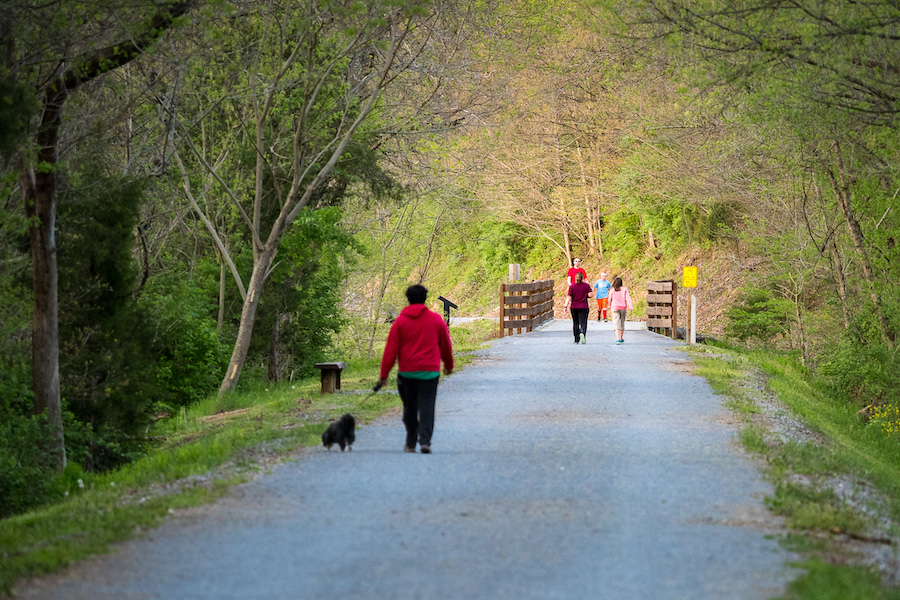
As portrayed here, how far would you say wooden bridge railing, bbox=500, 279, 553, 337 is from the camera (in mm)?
31250

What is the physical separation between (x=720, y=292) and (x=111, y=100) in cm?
2855

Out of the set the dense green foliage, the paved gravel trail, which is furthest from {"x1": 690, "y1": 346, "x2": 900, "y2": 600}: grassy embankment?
the dense green foliage

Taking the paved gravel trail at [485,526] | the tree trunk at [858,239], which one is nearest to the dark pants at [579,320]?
the tree trunk at [858,239]

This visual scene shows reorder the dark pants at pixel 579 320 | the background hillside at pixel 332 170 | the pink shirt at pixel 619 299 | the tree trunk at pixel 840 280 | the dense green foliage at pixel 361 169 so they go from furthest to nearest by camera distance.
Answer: the pink shirt at pixel 619 299 < the dark pants at pixel 579 320 < the tree trunk at pixel 840 280 < the dense green foliage at pixel 361 169 < the background hillside at pixel 332 170

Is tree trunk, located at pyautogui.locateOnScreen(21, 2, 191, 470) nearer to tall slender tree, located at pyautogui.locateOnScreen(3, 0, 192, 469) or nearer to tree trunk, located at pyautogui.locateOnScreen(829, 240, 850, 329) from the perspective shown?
tall slender tree, located at pyautogui.locateOnScreen(3, 0, 192, 469)

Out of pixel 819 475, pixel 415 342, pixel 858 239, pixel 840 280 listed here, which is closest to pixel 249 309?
pixel 415 342

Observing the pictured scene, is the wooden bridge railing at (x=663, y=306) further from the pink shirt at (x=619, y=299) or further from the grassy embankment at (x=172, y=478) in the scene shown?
the grassy embankment at (x=172, y=478)

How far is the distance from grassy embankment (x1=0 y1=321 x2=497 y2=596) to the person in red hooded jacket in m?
1.34

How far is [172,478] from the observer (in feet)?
31.8

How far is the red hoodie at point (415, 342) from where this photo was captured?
418 inches

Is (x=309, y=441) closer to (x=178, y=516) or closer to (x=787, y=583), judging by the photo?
(x=178, y=516)

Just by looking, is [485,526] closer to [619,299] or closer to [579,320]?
[579,320]

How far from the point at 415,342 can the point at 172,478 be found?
8.74ft

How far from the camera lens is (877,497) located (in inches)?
380
